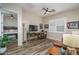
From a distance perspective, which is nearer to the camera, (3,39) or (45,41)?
(3,39)

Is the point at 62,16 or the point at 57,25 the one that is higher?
the point at 62,16

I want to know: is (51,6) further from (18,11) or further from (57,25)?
(18,11)

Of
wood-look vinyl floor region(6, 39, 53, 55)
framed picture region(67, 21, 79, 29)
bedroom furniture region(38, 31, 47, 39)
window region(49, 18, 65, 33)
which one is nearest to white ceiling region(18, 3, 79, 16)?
window region(49, 18, 65, 33)

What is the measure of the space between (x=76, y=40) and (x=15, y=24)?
1399mm

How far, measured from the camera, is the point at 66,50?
6.19 feet

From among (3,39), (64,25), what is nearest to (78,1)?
(64,25)

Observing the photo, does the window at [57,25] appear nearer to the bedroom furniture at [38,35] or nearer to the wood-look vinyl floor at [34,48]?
the bedroom furniture at [38,35]

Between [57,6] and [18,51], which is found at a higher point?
[57,6]

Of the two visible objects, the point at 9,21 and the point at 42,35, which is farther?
the point at 42,35

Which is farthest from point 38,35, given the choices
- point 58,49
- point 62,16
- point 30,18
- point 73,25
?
point 73,25

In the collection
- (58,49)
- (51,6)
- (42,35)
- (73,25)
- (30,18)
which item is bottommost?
(58,49)

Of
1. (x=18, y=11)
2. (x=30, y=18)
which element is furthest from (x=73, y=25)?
(x=18, y=11)

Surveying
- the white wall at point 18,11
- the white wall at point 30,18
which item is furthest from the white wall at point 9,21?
the white wall at point 30,18

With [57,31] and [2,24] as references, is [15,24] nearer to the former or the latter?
[2,24]
